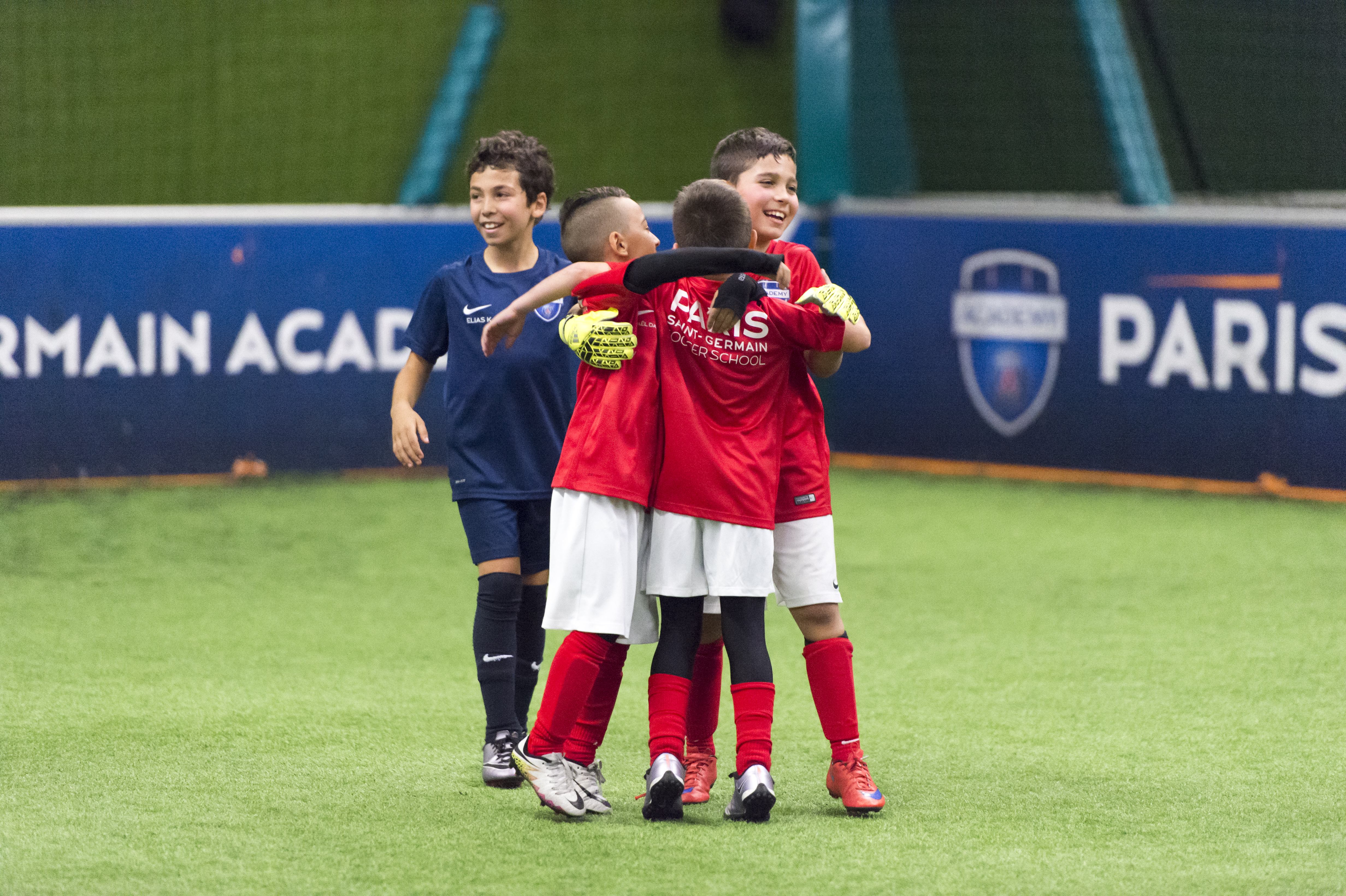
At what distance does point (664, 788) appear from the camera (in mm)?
3271

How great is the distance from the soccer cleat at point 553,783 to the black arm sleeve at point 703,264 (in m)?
0.96

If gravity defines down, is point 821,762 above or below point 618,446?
below

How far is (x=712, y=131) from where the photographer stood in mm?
13414

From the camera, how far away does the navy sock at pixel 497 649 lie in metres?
3.75

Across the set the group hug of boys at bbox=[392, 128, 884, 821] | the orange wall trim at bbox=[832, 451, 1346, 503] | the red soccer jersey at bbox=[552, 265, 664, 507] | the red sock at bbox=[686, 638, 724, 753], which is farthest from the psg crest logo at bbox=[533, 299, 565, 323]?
the orange wall trim at bbox=[832, 451, 1346, 503]

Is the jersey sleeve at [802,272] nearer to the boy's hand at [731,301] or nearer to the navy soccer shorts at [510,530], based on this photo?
the boy's hand at [731,301]

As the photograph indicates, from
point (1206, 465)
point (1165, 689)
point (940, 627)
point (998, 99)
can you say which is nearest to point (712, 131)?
point (998, 99)

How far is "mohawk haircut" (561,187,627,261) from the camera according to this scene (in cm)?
345

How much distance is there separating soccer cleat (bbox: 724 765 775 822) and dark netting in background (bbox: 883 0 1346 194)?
7.62m

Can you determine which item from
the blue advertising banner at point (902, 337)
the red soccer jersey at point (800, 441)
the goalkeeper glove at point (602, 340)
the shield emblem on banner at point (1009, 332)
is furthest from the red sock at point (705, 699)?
the shield emblem on banner at point (1009, 332)

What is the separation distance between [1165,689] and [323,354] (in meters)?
4.61

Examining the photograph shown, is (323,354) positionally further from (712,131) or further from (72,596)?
(712,131)

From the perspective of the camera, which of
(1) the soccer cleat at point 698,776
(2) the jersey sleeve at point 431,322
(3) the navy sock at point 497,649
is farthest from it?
(2) the jersey sleeve at point 431,322

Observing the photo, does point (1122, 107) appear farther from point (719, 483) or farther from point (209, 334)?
point (719, 483)
